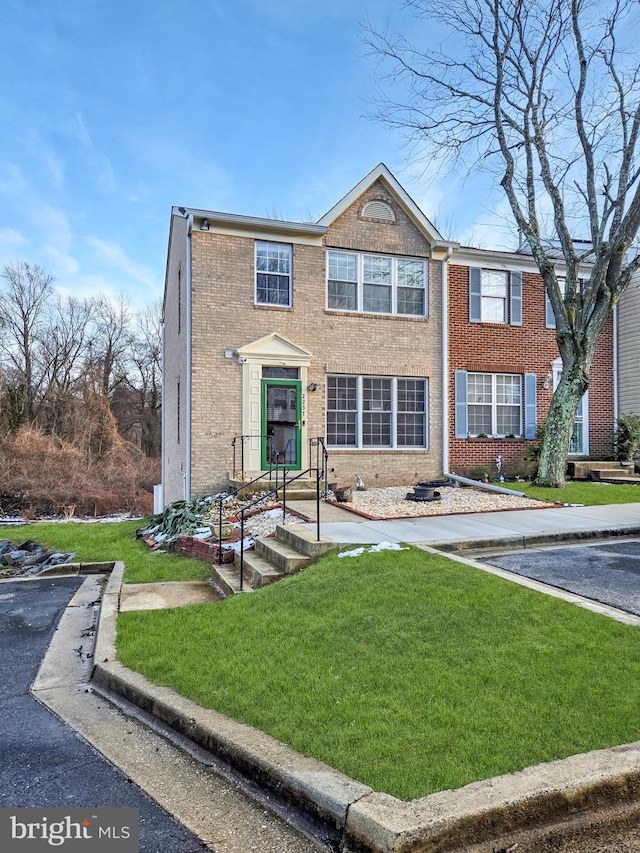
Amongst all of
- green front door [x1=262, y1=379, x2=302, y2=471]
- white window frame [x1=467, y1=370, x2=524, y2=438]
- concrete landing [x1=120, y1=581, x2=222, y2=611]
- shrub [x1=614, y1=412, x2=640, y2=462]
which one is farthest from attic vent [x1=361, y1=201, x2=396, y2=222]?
concrete landing [x1=120, y1=581, x2=222, y2=611]

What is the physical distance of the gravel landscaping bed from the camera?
9.84 meters

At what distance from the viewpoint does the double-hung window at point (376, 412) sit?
538 inches

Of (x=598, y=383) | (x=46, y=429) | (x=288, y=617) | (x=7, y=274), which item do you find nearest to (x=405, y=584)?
(x=288, y=617)

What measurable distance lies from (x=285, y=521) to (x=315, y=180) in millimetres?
14657

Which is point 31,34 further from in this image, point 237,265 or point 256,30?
point 237,265

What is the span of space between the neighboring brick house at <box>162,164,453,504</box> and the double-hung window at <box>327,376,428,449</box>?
0.03 meters

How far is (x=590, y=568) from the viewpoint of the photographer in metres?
6.32

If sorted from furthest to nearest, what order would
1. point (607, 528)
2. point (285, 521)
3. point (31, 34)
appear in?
point (31, 34) → point (285, 521) → point (607, 528)

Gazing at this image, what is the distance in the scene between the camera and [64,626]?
5973mm

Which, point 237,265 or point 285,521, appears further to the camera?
point 237,265

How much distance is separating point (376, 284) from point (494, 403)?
4.67 metres

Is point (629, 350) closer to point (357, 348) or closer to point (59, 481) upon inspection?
point (357, 348)

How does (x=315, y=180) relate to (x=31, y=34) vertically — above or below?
above

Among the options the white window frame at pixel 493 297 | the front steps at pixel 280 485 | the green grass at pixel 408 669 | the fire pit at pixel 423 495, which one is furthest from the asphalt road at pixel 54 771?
the white window frame at pixel 493 297
